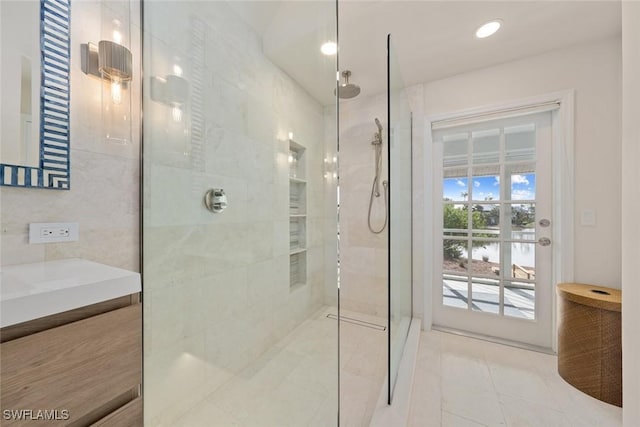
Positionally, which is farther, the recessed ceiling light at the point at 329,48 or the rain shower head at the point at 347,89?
the rain shower head at the point at 347,89

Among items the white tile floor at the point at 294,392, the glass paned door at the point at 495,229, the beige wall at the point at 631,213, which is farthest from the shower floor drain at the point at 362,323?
the beige wall at the point at 631,213

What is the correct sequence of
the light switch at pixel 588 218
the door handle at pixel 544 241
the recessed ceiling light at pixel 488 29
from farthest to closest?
1. the door handle at pixel 544 241
2. the light switch at pixel 588 218
3. the recessed ceiling light at pixel 488 29

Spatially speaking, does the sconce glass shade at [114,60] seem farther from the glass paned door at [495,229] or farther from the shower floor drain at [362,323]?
the glass paned door at [495,229]

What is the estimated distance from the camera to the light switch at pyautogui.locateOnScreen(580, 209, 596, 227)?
171 cm

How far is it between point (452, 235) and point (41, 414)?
2502 mm

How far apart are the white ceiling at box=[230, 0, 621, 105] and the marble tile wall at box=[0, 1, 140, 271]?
67cm

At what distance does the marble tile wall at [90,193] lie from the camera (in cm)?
76

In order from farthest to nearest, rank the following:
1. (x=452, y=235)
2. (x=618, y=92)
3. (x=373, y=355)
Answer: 1. (x=452, y=235)
2. (x=373, y=355)
3. (x=618, y=92)

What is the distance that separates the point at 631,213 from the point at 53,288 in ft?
4.20

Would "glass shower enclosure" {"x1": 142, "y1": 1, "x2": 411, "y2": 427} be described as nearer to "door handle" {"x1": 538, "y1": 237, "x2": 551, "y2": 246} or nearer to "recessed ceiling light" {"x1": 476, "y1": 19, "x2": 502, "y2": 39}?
"recessed ceiling light" {"x1": 476, "y1": 19, "x2": 502, "y2": 39}

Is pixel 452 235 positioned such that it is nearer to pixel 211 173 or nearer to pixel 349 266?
pixel 349 266

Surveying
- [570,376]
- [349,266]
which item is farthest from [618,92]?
[349,266]

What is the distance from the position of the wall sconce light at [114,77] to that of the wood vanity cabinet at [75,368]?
0.71 metres

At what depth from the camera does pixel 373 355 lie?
1.76m
